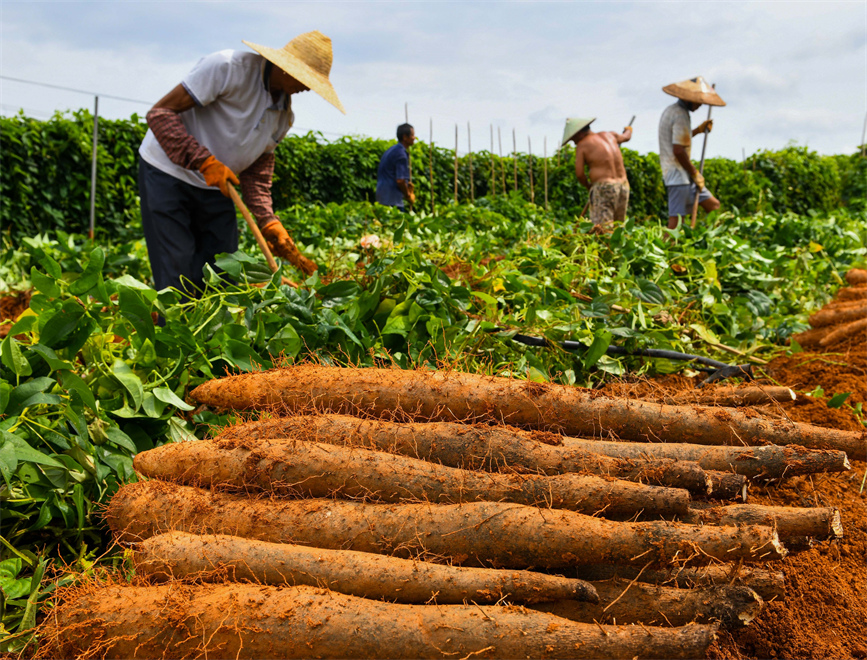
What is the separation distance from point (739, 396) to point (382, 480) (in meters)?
1.18

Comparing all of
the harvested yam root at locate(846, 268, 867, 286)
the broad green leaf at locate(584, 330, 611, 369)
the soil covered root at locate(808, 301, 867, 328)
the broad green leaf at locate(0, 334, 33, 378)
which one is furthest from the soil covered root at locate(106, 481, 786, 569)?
the harvested yam root at locate(846, 268, 867, 286)

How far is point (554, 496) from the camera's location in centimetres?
135

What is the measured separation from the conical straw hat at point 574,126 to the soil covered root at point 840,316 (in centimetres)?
461

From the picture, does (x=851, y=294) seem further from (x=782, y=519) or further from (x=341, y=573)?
(x=341, y=573)

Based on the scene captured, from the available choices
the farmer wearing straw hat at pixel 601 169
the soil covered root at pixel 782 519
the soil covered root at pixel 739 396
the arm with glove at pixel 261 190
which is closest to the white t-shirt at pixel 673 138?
the farmer wearing straw hat at pixel 601 169

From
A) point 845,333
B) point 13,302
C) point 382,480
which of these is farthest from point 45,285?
point 845,333

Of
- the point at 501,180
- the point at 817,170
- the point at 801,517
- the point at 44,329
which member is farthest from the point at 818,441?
the point at 817,170

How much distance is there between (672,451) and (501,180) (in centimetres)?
1496

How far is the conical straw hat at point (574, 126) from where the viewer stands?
24.4 feet

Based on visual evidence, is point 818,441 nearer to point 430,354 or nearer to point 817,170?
point 430,354

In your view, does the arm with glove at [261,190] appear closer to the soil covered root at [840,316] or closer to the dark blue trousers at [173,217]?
the dark blue trousers at [173,217]

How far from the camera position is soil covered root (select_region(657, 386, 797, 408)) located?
1750 millimetres

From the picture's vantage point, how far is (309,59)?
11.4 ft

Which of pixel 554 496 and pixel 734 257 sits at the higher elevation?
pixel 734 257
